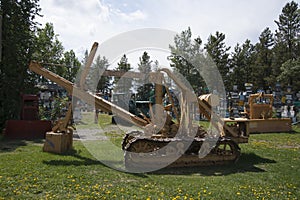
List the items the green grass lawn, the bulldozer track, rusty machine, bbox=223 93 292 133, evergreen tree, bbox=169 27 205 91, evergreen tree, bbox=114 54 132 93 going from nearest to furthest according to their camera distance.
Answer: the green grass lawn
the bulldozer track
evergreen tree, bbox=114 54 132 93
rusty machine, bbox=223 93 292 133
evergreen tree, bbox=169 27 205 91

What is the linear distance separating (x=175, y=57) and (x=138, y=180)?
20866mm

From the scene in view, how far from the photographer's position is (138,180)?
6.33m

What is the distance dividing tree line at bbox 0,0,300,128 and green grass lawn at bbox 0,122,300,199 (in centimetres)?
338

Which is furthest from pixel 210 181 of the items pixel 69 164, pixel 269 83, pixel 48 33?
pixel 48 33

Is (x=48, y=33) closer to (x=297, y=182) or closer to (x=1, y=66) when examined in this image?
(x=1, y=66)

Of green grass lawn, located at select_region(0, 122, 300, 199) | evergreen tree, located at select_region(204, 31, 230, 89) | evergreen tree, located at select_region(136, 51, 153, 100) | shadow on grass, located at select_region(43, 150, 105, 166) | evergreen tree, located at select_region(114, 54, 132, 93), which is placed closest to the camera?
green grass lawn, located at select_region(0, 122, 300, 199)

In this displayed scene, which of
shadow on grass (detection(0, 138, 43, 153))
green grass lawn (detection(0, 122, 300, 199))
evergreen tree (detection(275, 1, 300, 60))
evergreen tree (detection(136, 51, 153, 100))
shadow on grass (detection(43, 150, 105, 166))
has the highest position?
evergreen tree (detection(275, 1, 300, 60))

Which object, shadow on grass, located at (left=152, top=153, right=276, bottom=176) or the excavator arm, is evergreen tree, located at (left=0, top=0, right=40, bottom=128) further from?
shadow on grass, located at (left=152, top=153, right=276, bottom=176)

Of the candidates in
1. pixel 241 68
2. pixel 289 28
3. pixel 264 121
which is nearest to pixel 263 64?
pixel 241 68

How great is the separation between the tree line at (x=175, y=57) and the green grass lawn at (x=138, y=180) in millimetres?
3379

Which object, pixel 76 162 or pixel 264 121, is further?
pixel 264 121

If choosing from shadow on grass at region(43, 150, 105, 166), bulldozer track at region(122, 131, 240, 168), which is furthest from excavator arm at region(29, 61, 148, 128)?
shadow on grass at region(43, 150, 105, 166)

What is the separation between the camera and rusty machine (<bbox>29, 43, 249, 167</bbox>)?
7.55 m

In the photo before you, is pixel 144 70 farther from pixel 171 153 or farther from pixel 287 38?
pixel 287 38
